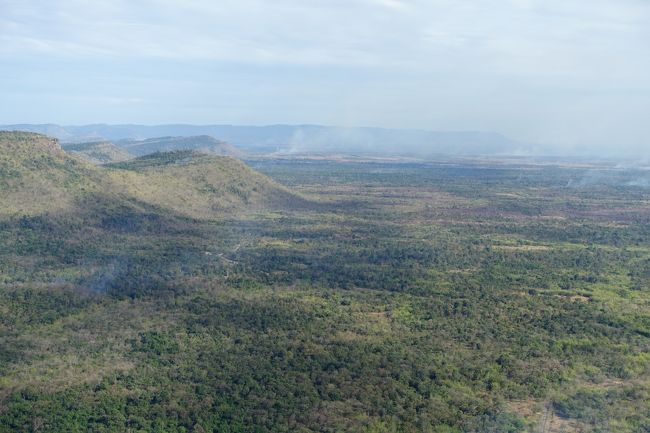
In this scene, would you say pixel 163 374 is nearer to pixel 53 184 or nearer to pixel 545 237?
pixel 53 184

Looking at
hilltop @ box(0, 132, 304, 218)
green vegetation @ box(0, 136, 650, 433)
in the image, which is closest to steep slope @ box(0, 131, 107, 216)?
hilltop @ box(0, 132, 304, 218)

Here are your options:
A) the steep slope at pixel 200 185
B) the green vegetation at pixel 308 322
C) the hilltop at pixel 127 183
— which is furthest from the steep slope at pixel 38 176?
the steep slope at pixel 200 185

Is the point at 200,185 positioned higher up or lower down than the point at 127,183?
lower down

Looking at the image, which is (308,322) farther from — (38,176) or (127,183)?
(127,183)

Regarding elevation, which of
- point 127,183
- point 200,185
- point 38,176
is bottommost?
point 200,185

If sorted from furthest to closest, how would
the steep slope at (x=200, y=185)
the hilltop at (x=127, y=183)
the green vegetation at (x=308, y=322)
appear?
the steep slope at (x=200, y=185)
the hilltop at (x=127, y=183)
the green vegetation at (x=308, y=322)

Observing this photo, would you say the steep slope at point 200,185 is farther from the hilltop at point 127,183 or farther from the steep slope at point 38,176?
the steep slope at point 38,176

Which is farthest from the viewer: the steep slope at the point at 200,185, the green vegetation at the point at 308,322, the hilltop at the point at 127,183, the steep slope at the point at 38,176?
the steep slope at the point at 200,185

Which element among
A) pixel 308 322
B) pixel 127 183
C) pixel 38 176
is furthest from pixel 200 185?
pixel 308 322
